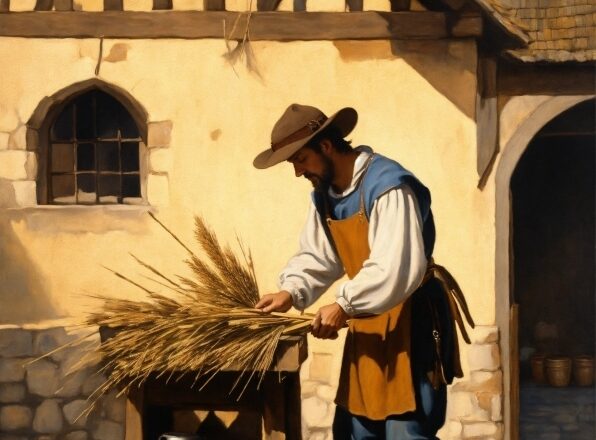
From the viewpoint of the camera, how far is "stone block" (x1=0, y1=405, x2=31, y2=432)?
22.9ft

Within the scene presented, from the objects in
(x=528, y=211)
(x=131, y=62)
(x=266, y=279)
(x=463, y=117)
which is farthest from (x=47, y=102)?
(x=528, y=211)

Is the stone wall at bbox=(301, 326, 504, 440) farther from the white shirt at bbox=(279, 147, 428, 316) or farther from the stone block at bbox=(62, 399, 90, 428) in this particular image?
the white shirt at bbox=(279, 147, 428, 316)

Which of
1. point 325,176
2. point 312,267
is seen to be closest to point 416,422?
point 312,267

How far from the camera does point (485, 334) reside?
689 centimetres

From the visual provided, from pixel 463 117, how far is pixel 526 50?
0.75m

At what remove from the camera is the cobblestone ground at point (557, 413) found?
26.2 feet

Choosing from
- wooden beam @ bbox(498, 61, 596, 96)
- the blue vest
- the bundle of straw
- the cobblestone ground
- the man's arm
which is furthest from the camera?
the cobblestone ground

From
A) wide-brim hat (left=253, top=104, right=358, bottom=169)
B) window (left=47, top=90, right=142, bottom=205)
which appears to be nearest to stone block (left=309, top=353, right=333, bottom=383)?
window (left=47, top=90, right=142, bottom=205)

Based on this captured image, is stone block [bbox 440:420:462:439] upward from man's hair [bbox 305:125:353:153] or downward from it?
downward

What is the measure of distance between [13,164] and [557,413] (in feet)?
15.0

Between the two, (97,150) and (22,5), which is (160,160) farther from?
(22,5)

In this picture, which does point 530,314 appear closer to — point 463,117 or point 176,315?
point 463,117

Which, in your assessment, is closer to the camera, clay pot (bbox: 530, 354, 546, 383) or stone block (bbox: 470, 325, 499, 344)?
stone block (bbox: 470, 325, 499, 344)

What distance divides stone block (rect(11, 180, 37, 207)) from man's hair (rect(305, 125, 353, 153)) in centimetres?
313
